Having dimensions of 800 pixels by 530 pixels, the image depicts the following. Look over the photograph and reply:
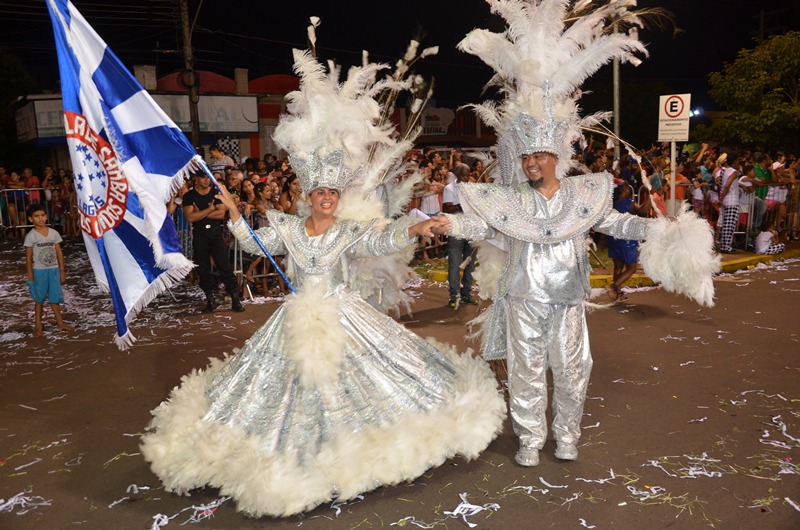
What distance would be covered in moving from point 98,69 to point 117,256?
4.06 ft

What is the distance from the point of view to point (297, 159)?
4.45m

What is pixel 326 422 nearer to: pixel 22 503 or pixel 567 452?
pixel 567 452

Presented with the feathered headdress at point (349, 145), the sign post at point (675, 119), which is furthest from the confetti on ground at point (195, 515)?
the sign post at point (675, 119)

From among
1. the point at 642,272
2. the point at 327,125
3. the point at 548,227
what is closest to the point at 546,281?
the point at 548,227

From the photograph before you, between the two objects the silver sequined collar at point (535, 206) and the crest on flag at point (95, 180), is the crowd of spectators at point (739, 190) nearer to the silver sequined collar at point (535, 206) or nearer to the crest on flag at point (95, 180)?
the silver sequined collar at point (535, 206)

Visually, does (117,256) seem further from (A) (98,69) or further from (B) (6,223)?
(B) (6,223)

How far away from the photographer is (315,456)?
3902 millimetres

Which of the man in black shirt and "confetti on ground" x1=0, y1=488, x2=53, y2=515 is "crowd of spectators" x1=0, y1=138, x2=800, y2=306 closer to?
the man in black shirt

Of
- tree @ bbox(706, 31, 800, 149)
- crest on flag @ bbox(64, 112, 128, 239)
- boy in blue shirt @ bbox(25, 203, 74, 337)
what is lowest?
boy in blue shirt @ bbox(25, 203, 74, 337)

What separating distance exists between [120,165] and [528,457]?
3.29 m

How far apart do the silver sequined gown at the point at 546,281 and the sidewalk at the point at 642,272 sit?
6.17m

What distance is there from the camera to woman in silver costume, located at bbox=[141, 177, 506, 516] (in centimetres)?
386

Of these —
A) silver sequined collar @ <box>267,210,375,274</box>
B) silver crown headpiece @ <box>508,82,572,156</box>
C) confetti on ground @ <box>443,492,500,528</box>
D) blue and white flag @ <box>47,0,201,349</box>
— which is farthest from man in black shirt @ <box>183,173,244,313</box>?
confetti on ground @ <box>443,492,500,528</box>

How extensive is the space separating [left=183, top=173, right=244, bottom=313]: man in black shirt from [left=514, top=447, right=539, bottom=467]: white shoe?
586 centimetres
